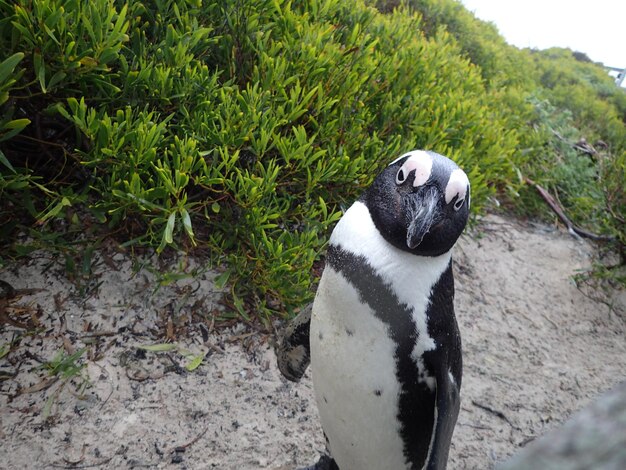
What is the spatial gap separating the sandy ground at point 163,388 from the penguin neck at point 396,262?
890 millimetres

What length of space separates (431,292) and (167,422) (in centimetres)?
106

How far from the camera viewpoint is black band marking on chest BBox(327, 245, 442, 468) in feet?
3.75

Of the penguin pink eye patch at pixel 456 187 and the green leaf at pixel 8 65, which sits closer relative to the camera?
the penguin pink eye patch at pixel 456 187

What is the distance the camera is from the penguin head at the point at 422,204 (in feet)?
3.41

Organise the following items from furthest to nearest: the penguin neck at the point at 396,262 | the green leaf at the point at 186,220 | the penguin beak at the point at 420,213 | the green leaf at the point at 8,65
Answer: the green leaf at the point at 186,220 → the green leaf at the point at 8,65 → the penguin neck at the point at 396,262 → the penguin beak at the point at 420,213

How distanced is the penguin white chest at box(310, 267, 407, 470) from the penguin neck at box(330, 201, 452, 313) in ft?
0.26

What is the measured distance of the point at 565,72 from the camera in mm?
8203

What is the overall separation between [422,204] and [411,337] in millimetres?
327

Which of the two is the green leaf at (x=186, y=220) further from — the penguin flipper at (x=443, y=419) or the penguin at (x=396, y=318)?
the penguin flipper at (x=443, y=419)

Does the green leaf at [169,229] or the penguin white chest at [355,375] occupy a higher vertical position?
the penguin white chest at [355,375]

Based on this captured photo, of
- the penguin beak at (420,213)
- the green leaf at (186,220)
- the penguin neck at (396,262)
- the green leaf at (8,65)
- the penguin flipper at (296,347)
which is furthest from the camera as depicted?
the green leaf at (186,220)

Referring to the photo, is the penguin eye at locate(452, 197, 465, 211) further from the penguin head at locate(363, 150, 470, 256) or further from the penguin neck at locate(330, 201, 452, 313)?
the penguin neck at locate(330, 201, 452, 313)

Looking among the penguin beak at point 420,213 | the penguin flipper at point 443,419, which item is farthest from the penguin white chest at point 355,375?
the penguin beak at point 420,213

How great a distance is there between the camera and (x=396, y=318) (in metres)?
1.15
